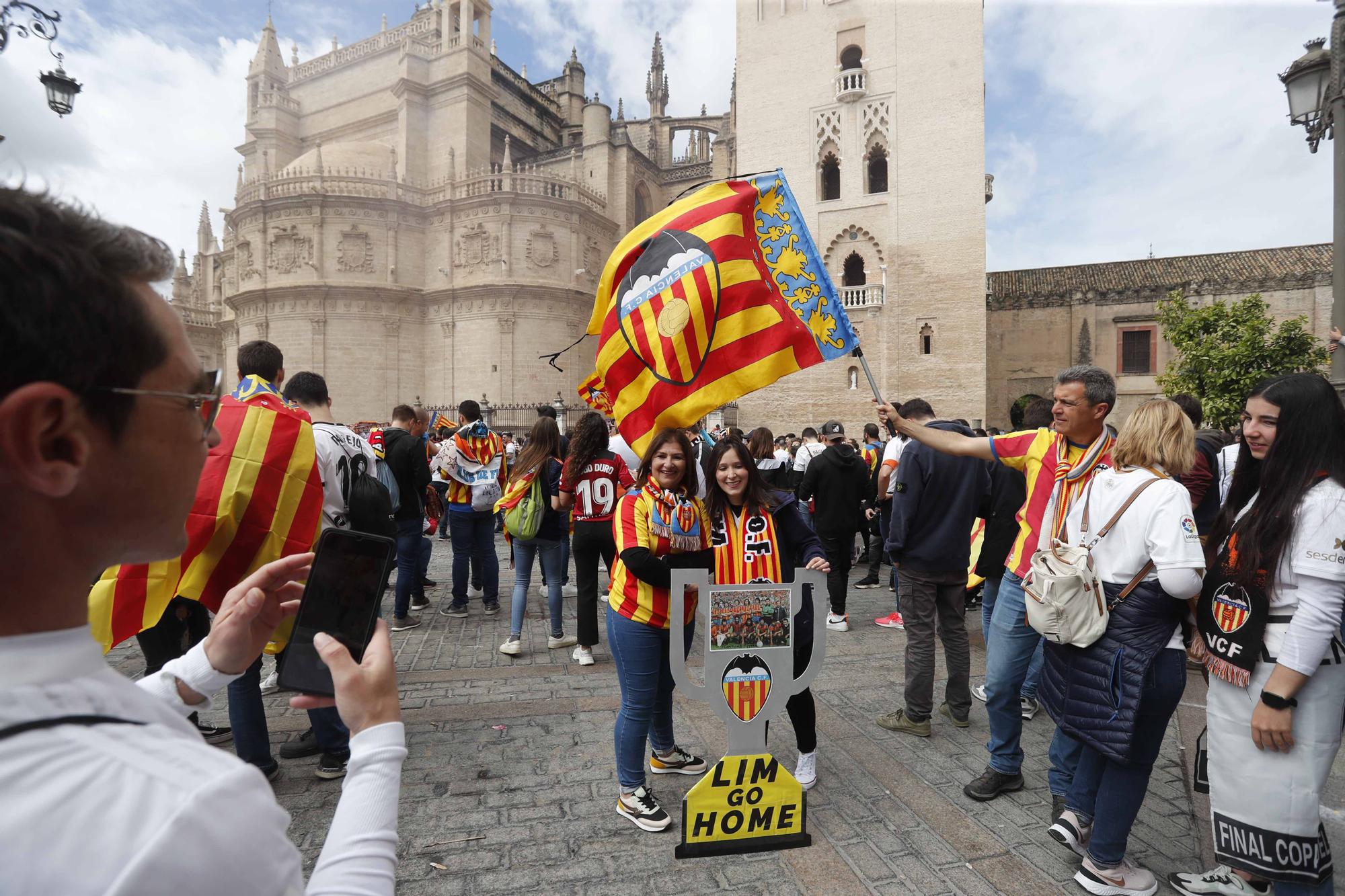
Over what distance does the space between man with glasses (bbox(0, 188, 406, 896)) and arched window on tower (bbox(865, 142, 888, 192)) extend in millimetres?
30187

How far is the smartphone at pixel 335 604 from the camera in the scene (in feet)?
4.41

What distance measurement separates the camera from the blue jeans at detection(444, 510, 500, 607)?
7.62 m

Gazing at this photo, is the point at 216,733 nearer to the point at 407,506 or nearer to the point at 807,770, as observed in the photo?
the point at 407,506

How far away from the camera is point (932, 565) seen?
473 centimetres

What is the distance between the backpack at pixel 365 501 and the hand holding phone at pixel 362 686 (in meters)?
3.24

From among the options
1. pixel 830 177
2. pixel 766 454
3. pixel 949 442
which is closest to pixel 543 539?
pixel 766 454

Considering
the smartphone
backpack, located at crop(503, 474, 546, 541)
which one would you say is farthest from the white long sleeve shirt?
backpack, located at crop(503, 474, 546, 541)

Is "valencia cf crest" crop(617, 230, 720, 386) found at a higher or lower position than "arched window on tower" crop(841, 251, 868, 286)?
lower

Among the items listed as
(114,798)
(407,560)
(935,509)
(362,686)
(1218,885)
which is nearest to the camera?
(114,798)

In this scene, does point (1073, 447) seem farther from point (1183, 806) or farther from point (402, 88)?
point (402, 88)

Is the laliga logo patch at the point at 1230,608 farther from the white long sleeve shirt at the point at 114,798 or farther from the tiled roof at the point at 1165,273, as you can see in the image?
the tiled roof at the point at 1165,273

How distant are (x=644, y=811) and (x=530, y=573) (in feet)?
11.6

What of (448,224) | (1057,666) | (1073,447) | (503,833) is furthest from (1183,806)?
(448,224)

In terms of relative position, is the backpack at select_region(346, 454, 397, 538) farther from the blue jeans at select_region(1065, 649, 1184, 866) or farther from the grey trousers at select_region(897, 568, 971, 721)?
the blue jeans at select_region(1065, 649, 1184, 866)
